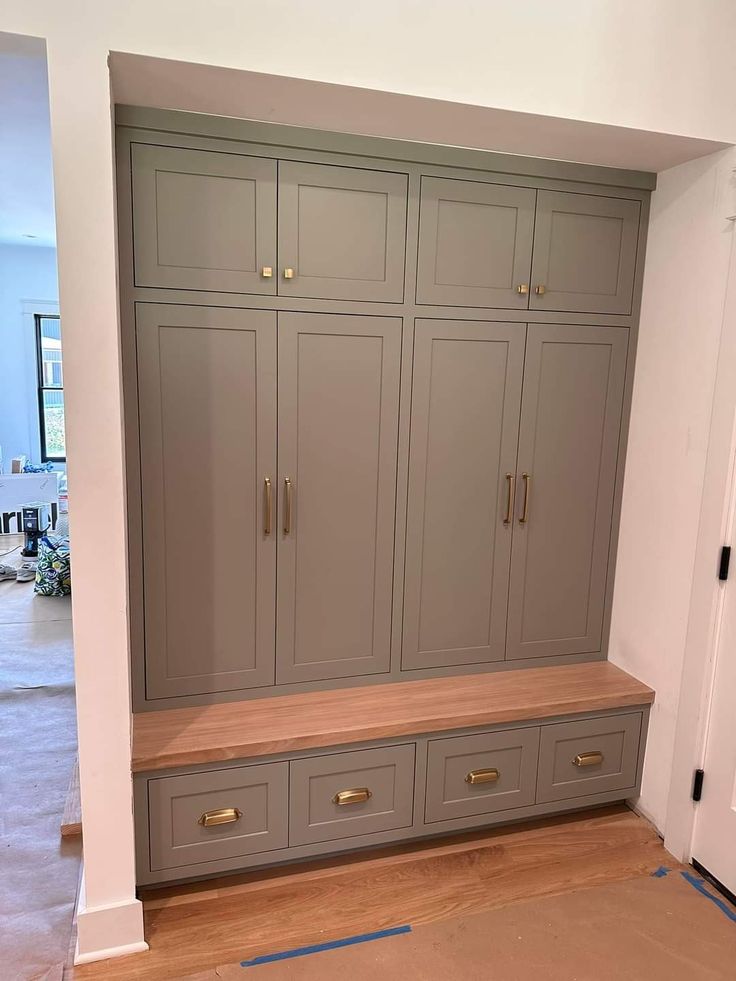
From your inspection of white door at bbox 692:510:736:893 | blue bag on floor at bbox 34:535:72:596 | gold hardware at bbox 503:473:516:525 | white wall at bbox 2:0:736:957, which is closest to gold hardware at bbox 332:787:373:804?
white wall at bbox 2:0:736:957

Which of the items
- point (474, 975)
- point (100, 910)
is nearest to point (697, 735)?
point (474, 975)

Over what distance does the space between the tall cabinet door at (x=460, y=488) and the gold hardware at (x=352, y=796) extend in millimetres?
445

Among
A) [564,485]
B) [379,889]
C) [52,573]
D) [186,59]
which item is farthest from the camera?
[52,573]

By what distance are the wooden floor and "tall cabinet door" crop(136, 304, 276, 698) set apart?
63cm

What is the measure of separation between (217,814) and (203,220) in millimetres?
1772

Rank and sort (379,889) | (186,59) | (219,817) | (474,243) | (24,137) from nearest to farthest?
(186,59), (219,817), (379,889), (474,243), (24,137)

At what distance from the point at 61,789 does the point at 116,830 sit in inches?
39.4

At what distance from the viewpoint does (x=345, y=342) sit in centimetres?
226

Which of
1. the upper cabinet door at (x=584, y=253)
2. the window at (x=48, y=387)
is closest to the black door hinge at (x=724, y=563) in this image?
the upper cabinet door at (x=584, y=253)

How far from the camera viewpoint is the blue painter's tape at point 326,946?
1936 mm

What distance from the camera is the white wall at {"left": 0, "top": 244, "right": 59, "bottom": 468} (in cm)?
659

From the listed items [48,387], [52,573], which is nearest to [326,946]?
[52,573]

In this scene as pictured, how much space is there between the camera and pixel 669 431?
244 centimetres

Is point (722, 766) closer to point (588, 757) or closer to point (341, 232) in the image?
point (588, 757)
